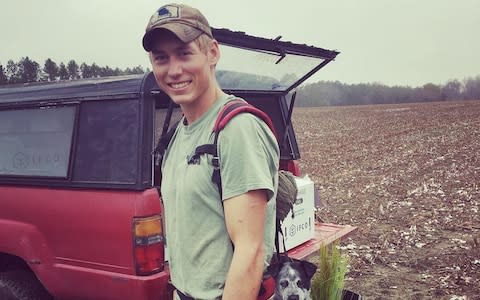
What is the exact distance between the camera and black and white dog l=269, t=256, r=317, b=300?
2.56m

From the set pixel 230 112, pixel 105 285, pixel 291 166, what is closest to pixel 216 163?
pixel 230 112

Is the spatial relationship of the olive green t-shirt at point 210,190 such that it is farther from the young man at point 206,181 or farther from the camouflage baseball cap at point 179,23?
the camouflage baseball cap at point 179,23

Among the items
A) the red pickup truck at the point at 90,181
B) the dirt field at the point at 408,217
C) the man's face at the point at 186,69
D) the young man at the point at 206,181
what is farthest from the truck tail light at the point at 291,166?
the man's face at the point at 186,69

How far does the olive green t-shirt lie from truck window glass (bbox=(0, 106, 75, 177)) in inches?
76.3

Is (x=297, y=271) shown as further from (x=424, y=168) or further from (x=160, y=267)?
(x=424, y=168)

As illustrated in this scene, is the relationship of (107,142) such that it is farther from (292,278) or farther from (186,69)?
(186,69)

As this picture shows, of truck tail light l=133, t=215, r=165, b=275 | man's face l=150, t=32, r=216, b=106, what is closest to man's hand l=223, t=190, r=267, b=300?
A: man's face l=150, t=32, r=216, b=106

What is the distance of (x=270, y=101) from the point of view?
4.78 metres

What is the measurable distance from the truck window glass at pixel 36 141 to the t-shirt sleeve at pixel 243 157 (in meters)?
2.18

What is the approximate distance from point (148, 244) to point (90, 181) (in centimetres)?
61

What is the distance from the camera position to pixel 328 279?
11.5 ft

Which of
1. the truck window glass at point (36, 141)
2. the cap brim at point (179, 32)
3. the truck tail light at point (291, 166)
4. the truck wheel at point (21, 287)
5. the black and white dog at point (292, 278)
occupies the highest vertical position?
the cap brim at point (179, 32)

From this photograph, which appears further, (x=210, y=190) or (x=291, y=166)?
(x=291, y=166)

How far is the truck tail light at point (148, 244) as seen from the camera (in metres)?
2.97
